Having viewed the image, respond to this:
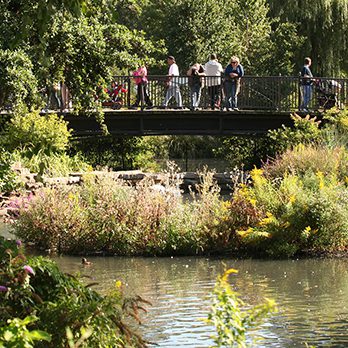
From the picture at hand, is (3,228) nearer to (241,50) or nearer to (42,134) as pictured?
(42,134)

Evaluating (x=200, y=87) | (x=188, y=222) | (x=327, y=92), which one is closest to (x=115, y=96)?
(x=200, y=87)

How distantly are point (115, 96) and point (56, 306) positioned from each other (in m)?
22.9

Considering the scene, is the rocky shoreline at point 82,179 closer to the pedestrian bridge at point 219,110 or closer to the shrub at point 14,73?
the pedestrian bridge at point 219,110

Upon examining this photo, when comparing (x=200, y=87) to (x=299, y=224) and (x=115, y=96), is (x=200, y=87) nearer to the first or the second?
(x=115, y=96)

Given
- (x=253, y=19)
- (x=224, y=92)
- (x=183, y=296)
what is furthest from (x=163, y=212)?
(x=253, y=19)

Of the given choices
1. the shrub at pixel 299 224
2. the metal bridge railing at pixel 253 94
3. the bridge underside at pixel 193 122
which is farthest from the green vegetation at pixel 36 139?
the shrub at pixel 299 224

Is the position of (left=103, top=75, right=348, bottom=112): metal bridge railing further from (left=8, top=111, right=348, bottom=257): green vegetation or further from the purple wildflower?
the purple wildflower

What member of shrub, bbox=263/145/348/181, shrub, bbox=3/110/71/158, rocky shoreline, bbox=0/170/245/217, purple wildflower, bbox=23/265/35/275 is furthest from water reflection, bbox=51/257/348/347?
shrub, bbox=3/110/71/158

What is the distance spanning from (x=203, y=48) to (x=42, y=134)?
1467 cm

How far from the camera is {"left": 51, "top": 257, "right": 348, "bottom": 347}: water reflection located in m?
12.4

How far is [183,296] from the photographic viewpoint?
15055 millimetres

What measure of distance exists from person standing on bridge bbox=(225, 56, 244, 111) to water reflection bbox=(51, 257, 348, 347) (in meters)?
13.9

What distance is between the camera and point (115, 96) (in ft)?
100

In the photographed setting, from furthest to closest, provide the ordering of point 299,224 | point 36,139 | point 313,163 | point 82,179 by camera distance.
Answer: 1. point 36,139
2. point 82,179
3. point 313,163
4. point 299,224
